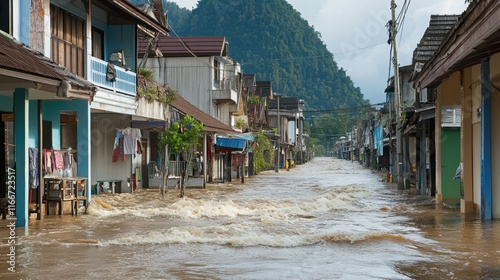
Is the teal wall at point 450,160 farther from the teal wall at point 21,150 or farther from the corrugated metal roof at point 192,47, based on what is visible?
the corrugated metal roof at point 192,47

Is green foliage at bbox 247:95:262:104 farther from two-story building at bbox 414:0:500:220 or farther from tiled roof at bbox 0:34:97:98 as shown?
tiled roof at bbox 0:34:97:98

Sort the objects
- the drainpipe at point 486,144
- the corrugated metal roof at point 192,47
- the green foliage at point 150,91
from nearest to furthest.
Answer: the drainpipe at point 486,144
the green foliage at point 150,91
the corrugated metal roof at point 192,47

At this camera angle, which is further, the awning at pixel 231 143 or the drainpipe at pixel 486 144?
the awning at pixel 231 143

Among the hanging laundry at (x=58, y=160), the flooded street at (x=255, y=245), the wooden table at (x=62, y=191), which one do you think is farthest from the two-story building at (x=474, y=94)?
the hanging laundry at (x=58, y=160)

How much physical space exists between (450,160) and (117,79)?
36.6 feet

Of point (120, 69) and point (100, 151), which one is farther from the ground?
point (120, 69)

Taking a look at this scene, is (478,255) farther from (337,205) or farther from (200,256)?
(337,205)

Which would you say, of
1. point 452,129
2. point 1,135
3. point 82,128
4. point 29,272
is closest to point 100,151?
point 82,128

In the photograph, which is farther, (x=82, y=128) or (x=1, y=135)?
(x=82, y=128)

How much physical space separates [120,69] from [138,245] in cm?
1197

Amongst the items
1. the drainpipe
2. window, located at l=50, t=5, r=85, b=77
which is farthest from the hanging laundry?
the drainpipe

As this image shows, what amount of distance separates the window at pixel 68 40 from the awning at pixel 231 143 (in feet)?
Answer: 67.7

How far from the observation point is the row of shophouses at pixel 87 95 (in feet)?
48.2

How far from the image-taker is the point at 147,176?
32188 mm
